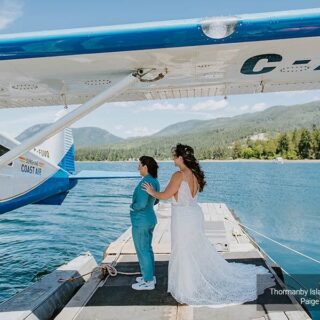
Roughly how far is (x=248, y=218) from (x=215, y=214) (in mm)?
8707

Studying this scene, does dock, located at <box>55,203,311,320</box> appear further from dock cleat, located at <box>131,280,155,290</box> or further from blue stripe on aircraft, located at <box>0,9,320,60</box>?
blue stripe on aircraft, located at <box>0,9,320,60</box>

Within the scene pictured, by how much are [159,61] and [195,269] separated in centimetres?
206

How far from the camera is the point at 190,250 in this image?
4371 mm

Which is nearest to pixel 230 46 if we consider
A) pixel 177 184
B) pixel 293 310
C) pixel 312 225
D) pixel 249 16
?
pixel 249 16

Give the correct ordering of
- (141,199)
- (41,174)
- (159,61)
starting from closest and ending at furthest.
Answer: (159,61), (141,199), (41,174)

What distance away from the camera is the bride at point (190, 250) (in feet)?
14.1

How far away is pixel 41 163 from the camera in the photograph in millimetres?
8539

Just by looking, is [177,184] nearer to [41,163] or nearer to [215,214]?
[41,163]

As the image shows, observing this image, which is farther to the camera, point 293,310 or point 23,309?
point 23,309

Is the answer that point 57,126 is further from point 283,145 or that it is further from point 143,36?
point 283,145

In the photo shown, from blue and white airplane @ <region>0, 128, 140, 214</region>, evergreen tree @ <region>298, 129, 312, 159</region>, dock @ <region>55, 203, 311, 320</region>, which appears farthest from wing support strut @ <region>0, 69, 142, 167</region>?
evergreen tree @ <region>298, 129, 312, 159</region>

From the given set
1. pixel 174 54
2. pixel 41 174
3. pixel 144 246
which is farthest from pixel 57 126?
Result: pixel 41 174

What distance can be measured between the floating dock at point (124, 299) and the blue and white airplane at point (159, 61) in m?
1.56

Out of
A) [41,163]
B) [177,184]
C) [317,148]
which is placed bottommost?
[177,184]
